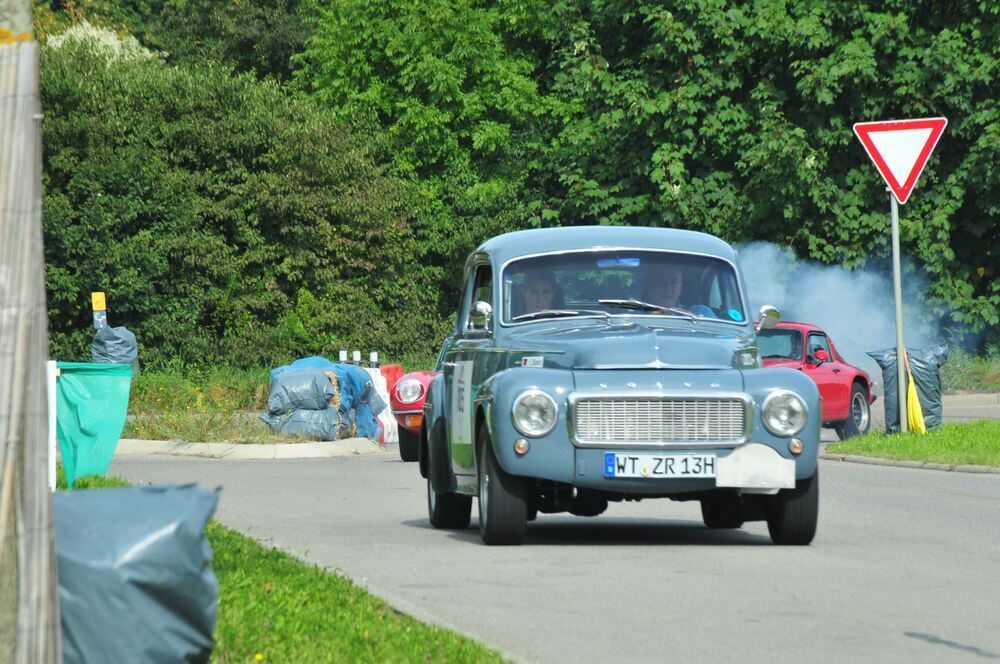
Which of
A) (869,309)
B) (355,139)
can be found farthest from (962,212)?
(355,139)

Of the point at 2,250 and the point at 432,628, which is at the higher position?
the point at 2,250

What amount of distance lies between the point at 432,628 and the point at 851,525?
6066 millimetres

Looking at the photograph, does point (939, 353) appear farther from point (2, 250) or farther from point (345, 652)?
point (2, 250)

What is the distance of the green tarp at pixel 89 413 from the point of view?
46.8ft

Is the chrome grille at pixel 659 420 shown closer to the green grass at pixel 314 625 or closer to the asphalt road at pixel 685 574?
the asphalt road at pixel 685 574

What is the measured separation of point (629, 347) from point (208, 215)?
33765 millimetres

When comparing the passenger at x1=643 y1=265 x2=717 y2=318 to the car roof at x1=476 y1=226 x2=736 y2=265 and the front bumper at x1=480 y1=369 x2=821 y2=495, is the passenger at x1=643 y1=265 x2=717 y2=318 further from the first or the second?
the front bumper at x1=480 y1=369 x2=821 y2=495

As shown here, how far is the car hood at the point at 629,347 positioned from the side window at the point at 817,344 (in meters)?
12.6

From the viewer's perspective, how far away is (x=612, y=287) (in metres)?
12.5

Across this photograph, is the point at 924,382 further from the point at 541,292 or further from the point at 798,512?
the point at 798,512

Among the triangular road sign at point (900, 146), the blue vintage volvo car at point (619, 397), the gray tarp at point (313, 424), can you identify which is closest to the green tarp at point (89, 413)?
the blue vintage volvo car at point (619, 397)

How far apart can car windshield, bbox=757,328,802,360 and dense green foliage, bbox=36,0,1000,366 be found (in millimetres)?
13311

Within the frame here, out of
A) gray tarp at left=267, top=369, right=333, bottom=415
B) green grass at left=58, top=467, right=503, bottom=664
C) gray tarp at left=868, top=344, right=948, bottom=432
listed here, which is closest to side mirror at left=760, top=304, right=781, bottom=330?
green grass at left=58, top=467, right=503, bottom=664

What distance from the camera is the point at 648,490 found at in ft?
35.6
